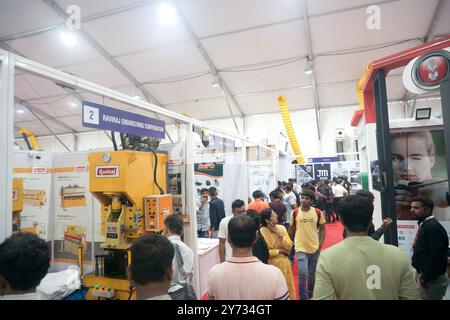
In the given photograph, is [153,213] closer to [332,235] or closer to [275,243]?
[275,243]

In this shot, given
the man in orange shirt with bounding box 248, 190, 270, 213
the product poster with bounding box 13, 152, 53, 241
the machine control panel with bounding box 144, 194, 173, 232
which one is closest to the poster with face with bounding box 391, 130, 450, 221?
the man in orange shirt with bounding box 248, 190, 270, 213

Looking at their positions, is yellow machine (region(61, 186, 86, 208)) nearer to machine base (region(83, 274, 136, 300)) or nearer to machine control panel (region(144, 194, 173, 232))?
machine base (region(83, 274, 136, 300))

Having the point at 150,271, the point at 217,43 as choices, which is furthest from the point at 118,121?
the point at 217,43

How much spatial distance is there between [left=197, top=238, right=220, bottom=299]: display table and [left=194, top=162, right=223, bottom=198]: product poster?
4.67 ft

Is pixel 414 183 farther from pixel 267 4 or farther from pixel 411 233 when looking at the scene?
pixel 267 4

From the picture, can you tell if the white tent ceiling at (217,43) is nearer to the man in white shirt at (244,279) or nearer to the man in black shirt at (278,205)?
the man in black shirt at (278,205)

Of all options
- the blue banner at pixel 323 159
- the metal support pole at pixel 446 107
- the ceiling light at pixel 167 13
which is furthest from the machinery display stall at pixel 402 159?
the blue banner at pixel 323 159

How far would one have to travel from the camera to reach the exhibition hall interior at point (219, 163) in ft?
4.58

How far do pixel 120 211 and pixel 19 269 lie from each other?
3.89 feet

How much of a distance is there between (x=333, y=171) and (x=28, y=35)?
412 inches

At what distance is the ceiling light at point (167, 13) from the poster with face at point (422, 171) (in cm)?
600

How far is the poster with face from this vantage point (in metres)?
2.40

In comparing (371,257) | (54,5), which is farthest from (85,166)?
(54,5)

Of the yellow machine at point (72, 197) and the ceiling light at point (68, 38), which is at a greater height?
the ceiling light at point (68, 38)
